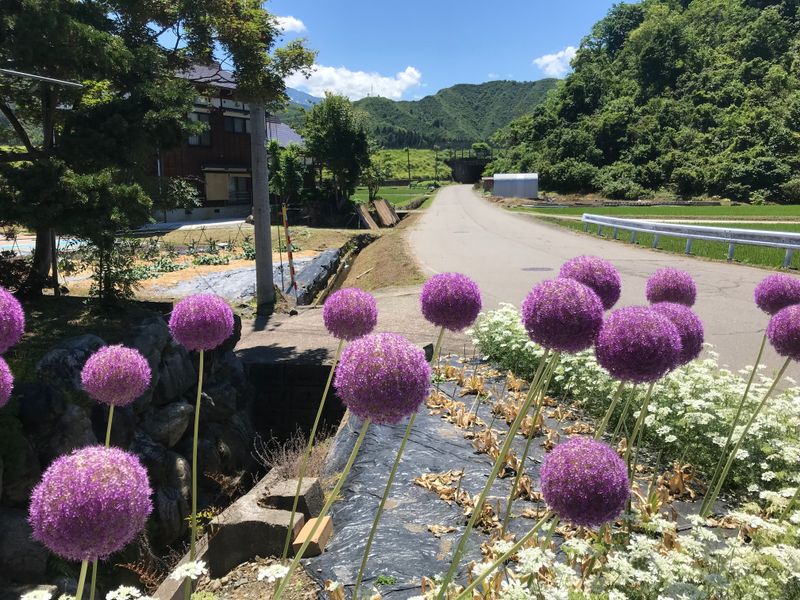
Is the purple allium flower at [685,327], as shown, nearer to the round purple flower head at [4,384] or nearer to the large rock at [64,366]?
the round purple flower head at [4,384]

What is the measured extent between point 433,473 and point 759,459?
2.59 m

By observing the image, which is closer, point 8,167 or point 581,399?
point 581,399

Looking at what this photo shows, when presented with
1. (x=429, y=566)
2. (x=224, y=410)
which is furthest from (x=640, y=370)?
(x=224, y=410)

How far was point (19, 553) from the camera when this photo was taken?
4426 millimetres

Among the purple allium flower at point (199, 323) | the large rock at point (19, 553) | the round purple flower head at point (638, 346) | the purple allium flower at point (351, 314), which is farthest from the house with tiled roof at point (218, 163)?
the round purple flower head at point (638, 346)

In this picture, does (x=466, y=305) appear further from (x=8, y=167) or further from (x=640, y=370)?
(x=8, y=167)

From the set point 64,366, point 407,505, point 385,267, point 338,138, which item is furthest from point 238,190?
point 407,505

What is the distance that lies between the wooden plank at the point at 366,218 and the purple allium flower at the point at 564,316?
33.6 meters

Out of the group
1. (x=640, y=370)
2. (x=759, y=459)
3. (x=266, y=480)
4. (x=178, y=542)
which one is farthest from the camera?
(x=178, y=542)

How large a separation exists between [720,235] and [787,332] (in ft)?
55.9

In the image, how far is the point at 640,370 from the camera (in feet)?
8.33

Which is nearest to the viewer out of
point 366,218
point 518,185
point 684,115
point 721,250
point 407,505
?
point 407,505

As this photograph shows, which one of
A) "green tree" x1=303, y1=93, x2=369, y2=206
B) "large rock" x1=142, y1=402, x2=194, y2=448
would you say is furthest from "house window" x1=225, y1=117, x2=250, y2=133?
"large rock" x1=142, y1=402, x2=194, y2=448

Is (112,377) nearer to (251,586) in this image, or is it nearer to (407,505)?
(251,586)
